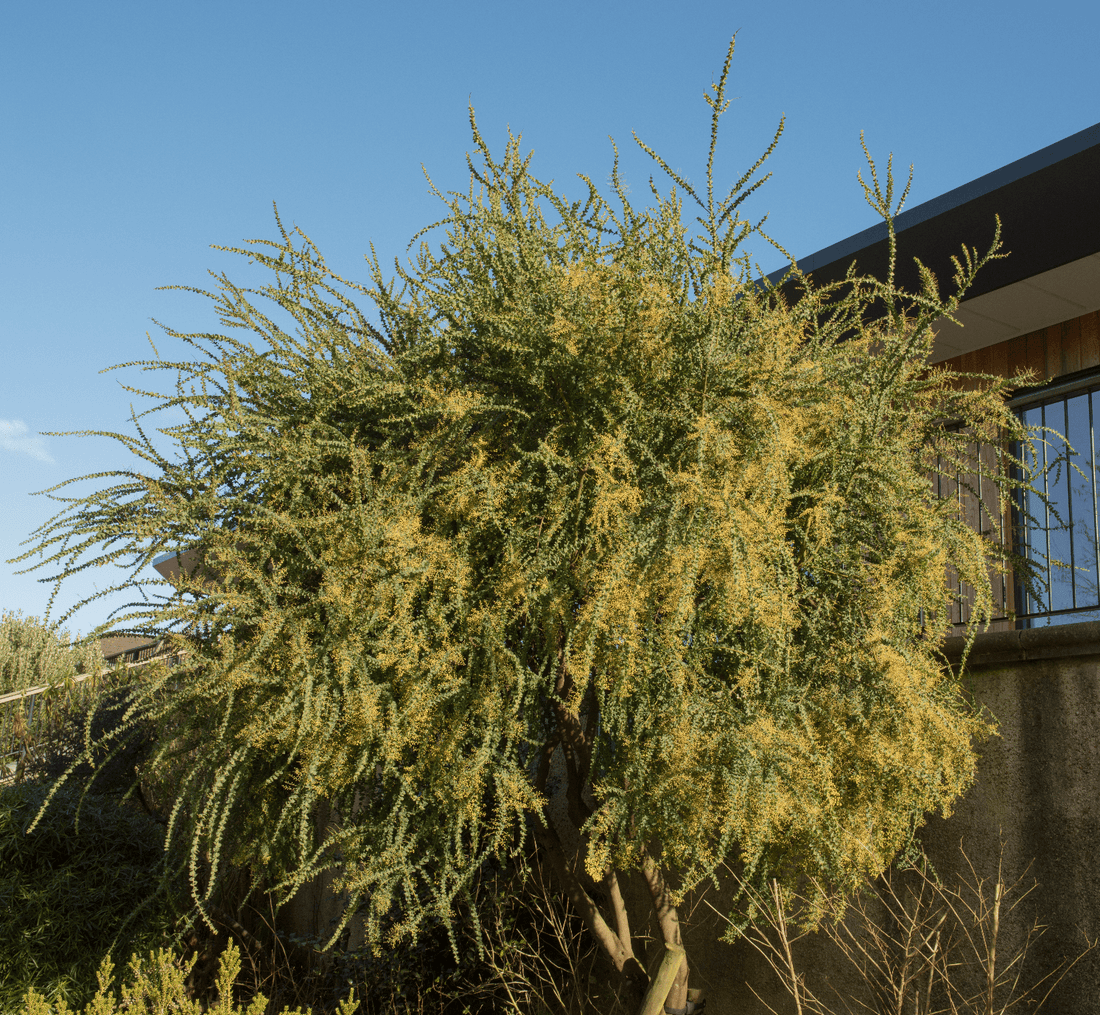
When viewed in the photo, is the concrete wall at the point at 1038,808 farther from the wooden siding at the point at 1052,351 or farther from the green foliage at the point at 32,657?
the green foliage at the point at 32,657

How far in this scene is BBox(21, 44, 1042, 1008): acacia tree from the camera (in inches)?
124

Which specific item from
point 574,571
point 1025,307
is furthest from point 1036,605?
point 574,571

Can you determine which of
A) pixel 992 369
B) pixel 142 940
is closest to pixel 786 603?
pixel 142 940

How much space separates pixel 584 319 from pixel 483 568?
0.97 m

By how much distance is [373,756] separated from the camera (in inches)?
135

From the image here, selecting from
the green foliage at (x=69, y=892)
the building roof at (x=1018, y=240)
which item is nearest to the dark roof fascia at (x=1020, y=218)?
the building roof at (x=1018, y=240)

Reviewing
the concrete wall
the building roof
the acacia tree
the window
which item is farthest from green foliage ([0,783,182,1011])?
the building roof

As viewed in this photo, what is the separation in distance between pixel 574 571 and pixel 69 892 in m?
4.16

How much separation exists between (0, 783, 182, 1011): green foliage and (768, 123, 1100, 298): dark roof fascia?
611 centimetres

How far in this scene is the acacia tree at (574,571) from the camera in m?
3.16

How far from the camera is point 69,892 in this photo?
5.56 m

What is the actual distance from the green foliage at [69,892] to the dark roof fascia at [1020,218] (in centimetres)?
611

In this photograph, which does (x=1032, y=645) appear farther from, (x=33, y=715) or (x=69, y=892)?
(x=33, y=715)

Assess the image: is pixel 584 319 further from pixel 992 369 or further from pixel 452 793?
pixel 992 369
